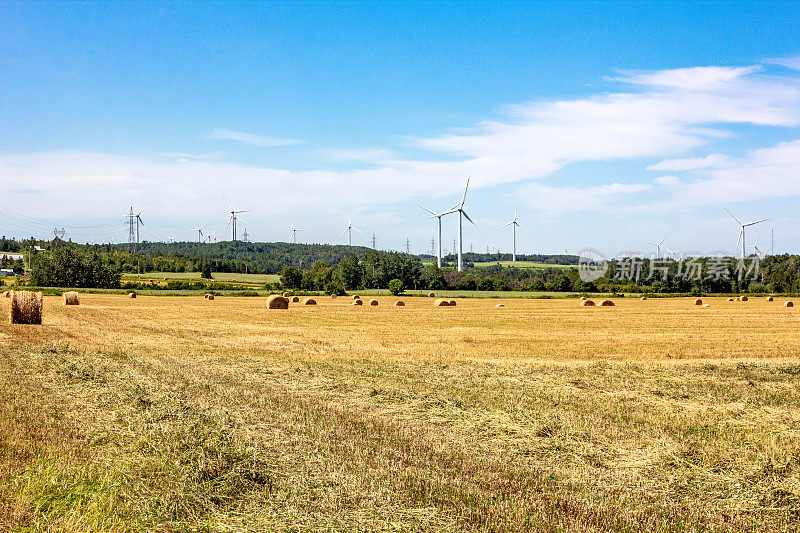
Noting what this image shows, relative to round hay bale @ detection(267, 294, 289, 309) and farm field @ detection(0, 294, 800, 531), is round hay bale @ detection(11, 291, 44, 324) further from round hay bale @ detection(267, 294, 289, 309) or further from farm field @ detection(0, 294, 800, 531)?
round hay bale @ detection(267, 294, 289, 309)

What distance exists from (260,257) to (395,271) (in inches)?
3170

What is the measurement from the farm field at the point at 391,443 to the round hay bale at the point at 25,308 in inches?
362

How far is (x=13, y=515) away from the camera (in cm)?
546

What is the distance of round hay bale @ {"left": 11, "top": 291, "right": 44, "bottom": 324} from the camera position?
2522 cm

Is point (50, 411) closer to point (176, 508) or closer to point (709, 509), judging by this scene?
point (176, 508)

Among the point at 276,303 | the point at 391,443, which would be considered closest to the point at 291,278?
the point at 276,303

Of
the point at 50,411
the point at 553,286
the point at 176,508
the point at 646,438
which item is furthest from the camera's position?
the point at 553,286

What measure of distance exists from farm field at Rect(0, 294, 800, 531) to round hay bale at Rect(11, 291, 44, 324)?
9186 mm

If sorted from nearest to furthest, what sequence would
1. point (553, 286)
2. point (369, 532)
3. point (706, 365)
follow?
point (369, 532) → point (706, 365) → point (553, 286)

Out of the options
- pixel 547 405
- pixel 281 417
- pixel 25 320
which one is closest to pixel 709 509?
pixel 547 405

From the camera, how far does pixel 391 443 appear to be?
8133mm

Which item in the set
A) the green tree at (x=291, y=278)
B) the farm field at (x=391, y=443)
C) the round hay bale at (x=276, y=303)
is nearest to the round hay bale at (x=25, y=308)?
the farm field at (x=391, y=443)

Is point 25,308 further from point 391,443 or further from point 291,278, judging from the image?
→ point 291,278

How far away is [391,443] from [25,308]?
2263 cm
